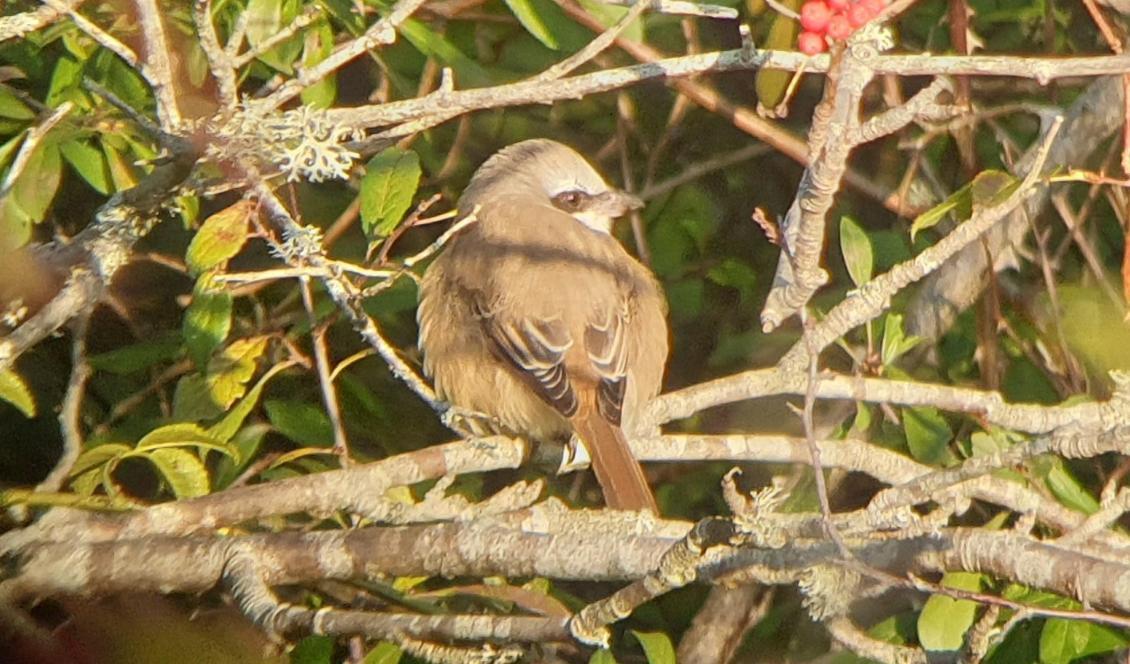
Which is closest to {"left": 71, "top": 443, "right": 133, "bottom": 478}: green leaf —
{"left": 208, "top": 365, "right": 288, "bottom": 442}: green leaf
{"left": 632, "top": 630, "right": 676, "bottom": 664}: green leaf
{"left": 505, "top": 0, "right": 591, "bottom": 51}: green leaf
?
{"left": 208, "top": 365, "right": 288, "bottom": 442}: green leaf

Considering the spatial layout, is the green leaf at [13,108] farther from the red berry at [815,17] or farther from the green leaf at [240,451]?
the red berry at [815,17]

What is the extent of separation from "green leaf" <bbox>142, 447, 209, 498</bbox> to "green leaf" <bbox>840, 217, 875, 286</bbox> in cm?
139

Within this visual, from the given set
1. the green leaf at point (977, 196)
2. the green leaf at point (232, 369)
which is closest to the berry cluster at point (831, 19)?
the green leaf at point (977, 196)

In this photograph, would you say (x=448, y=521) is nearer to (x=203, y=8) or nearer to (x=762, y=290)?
(x=203, y=8)

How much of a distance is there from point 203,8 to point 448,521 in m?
1.12

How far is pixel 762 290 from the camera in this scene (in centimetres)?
456

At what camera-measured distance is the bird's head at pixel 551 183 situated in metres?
4.55

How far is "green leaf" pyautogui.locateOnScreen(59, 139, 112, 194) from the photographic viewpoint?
3363mm

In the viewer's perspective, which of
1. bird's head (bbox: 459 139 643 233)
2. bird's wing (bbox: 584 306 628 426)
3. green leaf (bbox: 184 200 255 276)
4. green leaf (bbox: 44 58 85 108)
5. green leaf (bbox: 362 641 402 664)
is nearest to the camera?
green leaf (bbox: 184 200 255 276)

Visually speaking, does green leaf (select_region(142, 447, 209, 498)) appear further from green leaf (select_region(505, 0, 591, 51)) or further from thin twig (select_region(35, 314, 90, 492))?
green leaf (select_region(505, 0, 591, 51))

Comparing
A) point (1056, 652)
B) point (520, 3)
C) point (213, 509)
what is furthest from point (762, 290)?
point (213, 509)

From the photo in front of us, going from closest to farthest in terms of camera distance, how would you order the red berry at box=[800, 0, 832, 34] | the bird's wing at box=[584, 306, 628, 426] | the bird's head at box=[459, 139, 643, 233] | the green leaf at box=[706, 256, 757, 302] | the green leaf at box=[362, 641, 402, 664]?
the red berry at box=[800, 0, 832, 34] → the green leaf at box=[362, 641, 402, 664] → the bird's wing at box=[584, 306, 628, 426] → the green leaf at box=[706, 256, 757, 302] → the bird's head at box=[459, 139, 643, 233]

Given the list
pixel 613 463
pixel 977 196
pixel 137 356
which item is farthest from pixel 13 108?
pixel 977 196

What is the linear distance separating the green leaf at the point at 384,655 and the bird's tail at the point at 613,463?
720 millimetres
